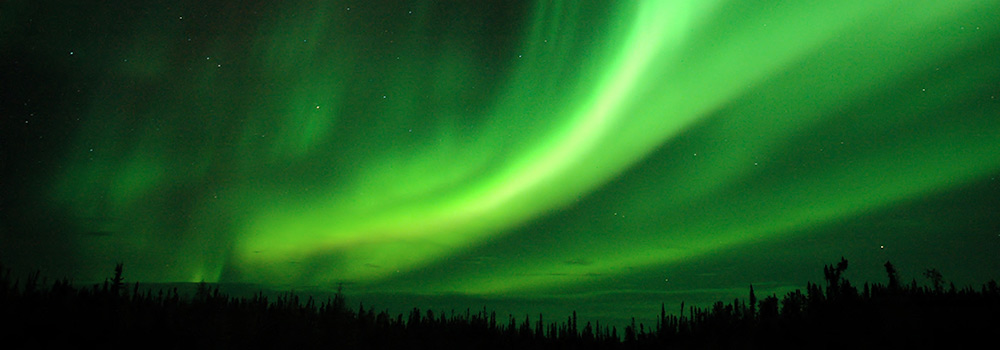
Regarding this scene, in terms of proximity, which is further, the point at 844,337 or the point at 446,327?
the point at 446,327

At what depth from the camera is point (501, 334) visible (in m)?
138

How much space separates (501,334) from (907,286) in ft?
255

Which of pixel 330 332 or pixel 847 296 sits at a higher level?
pixel 847 296

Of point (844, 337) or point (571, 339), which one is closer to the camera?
point (844, 337)

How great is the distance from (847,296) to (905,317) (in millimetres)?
20060

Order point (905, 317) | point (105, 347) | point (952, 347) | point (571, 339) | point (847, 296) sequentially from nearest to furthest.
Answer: point (952, 347), point (905, 317), point (105, 347), point (847, 296), point (571, 339)

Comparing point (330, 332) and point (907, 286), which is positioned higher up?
point (907, 286)

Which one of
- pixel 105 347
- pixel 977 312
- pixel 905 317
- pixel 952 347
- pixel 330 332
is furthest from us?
pixel 330 332

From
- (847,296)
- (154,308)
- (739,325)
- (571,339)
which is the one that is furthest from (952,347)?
(154,308)

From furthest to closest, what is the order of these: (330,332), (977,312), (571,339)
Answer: (571,339) < (330,332) < (977,312)

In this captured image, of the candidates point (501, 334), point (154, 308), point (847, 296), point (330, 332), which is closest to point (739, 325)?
point (847, 296)

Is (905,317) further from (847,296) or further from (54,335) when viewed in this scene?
(54,335)

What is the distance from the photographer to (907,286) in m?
88.0

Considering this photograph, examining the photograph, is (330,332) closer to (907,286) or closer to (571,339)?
(571,339)
